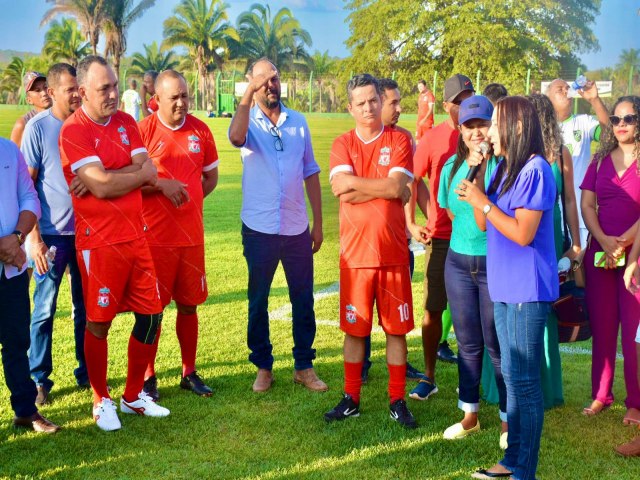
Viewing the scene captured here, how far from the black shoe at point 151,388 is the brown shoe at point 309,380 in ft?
3.27

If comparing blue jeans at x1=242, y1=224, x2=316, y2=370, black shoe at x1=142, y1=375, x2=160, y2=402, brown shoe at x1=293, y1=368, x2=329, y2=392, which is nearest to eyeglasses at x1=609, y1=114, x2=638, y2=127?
blue jeans at x1=242, y1=224, x2=316, y2=370

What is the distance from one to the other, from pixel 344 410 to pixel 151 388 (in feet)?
4.55

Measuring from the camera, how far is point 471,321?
4402mm

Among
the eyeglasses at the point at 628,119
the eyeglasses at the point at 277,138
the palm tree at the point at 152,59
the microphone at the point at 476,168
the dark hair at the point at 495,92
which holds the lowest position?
the microphone at the point at 476,168

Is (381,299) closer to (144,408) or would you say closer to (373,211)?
(373,211)

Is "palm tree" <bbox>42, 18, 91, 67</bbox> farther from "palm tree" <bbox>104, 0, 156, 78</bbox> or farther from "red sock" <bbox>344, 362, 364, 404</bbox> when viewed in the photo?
"red sock" <bbox>344, 362, 364, 404</bbox>

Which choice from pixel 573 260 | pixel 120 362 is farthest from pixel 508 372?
pixel 120 362

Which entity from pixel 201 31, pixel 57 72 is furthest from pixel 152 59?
pixel 57 72

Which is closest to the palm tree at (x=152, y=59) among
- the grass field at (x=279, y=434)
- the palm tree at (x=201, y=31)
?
the palm tree at (x=201, y=31)

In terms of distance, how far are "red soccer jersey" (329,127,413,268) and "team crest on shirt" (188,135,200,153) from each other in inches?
39.4

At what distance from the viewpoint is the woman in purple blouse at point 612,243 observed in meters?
4.76

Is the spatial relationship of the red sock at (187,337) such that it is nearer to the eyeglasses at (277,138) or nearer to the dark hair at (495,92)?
the eyeglasses at (277,138)

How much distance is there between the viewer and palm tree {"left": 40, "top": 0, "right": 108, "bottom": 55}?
193 ft

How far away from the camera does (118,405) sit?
511 centimetres
